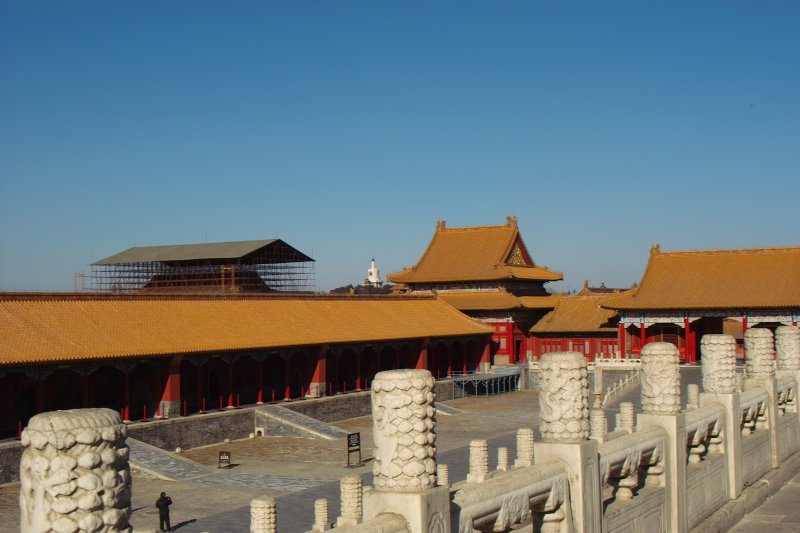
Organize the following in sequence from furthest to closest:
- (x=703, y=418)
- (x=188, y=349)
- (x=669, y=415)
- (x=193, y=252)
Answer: (x=193, y=252) < (x=188, y=349) < (x=703, y=418) < (x=669, y=415)

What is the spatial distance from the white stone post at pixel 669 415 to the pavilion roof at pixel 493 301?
42505 millimetres

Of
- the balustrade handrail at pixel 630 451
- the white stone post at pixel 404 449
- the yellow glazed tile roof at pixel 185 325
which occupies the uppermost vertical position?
the yellow glazed tile roof at pixel 185 325

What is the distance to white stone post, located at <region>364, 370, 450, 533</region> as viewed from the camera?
8.52m

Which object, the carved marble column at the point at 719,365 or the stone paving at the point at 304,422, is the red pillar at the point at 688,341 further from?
the carved marble column at the point at 719,365

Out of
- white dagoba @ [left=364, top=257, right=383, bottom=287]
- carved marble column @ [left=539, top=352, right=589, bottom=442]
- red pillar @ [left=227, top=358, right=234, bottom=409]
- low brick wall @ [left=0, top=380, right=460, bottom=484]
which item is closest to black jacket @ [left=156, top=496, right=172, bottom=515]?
low brick wall @ [left=0, top=380, right=460, bottom=484]

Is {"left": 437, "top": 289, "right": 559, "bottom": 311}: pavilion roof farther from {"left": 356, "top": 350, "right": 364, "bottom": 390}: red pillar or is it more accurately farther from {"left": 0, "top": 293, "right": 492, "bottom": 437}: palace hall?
{"left": 356, "top": 350, "right": 364, "bottom": 390}: red pillar

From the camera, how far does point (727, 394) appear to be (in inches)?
698

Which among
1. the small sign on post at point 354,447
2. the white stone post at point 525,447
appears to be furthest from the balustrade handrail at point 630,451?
the small sign on post at point 354,447

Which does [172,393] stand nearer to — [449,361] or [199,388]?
[199,388]

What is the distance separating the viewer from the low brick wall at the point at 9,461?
86.5 feet

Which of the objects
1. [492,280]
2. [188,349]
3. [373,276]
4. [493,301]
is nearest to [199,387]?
[188,349]

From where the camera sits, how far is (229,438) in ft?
112

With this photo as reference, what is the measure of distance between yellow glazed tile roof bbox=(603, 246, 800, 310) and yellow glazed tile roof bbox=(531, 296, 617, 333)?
171 cm

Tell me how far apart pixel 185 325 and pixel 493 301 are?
26933mm
